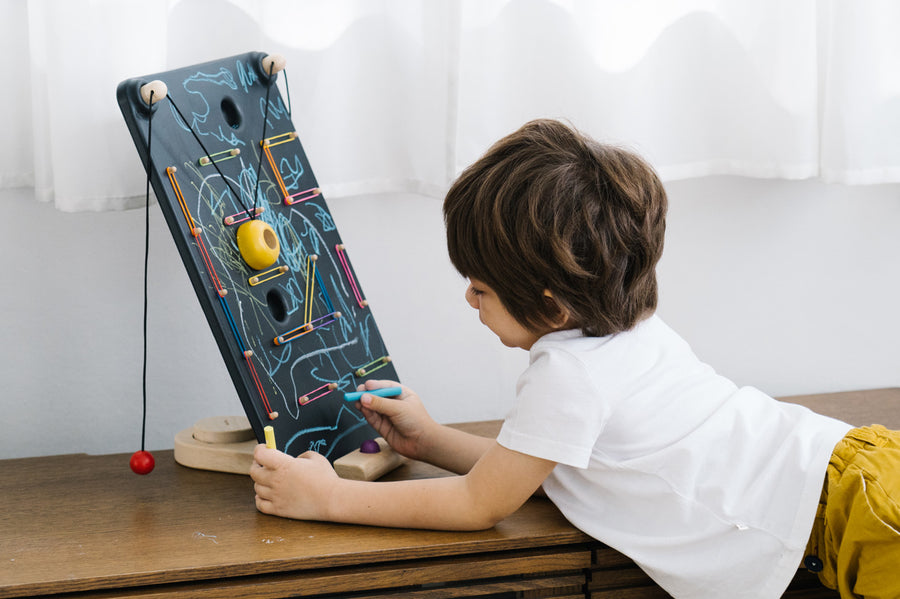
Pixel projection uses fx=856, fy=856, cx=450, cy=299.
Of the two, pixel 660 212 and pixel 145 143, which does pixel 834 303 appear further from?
pixel 145 143

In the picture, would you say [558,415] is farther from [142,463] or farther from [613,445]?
[142,463]

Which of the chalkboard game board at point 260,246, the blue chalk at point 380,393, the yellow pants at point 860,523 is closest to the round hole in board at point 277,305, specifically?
the chalkboard game board at point 260,246

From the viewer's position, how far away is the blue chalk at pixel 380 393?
0.95 m

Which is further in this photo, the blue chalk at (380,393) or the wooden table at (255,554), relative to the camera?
the blue chalk at (380,393)

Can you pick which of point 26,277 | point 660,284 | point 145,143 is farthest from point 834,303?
point 26,277

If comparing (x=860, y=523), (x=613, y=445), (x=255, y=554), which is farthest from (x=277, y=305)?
(x=860, y=523)

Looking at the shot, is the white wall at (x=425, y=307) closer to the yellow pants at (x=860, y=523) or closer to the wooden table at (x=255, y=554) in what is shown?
the wooden table at (x=255, y=554)

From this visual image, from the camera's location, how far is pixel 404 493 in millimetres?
828

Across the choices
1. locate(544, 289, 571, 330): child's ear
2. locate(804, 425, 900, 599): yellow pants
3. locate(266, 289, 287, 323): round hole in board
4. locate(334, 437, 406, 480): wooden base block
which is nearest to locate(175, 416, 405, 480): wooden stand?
locate(334, 437, 406, 480): wooden base block

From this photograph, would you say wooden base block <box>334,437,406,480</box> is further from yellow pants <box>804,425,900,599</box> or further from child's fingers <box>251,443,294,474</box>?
yellow pants <box>804,425,900,599</box>

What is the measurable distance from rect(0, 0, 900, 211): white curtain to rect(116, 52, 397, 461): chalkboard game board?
0.33ft

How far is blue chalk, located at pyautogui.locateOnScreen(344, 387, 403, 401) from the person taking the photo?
0.95 m

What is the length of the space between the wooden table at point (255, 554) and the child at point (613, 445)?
28mm

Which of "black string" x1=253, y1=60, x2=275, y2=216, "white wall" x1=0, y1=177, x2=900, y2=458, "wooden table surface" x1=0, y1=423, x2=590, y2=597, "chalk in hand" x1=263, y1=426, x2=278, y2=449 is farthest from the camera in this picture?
"white wall" x1=0, y1=177, x2=900, y2=458
